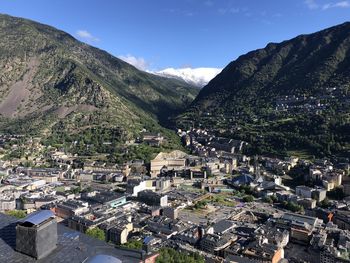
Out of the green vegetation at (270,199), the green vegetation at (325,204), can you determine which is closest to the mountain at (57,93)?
the green vegetation at (270,199)

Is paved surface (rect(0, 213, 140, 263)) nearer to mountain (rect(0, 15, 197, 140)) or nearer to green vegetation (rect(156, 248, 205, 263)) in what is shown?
green vegetation (rect(156, 248, 205, 263))

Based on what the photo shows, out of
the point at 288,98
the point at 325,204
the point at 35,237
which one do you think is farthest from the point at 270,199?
the point at 288,98

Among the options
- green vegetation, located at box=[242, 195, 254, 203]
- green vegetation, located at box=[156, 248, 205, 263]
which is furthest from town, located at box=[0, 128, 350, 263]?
green vegetation, located at box=[156, 248, 205, 263]

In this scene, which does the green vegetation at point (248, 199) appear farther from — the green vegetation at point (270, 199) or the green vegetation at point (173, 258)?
the green vegetation at point (173, 258)

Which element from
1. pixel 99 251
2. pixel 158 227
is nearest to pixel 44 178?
pixel 158 227

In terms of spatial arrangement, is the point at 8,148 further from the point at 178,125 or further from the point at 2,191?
the point at 178,125
